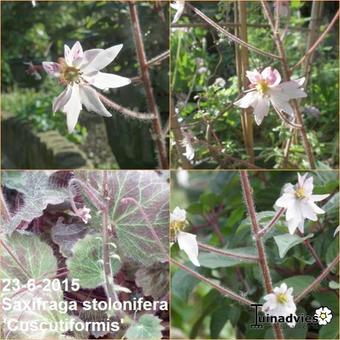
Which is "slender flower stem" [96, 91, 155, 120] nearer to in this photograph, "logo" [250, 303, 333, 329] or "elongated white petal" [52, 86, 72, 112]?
"elongated white petal" [52, 86, 72, 112]

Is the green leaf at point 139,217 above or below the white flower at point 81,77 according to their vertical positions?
below

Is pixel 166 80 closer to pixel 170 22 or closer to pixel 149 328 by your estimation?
pixel 170 22

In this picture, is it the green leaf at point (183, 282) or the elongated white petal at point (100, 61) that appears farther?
the green leaf at point (183, 282)

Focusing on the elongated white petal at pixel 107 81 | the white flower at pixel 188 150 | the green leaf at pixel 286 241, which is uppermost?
the elongated white petal at pixel 107 81

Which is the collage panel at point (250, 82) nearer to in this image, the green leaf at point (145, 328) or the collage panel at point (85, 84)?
the collage panel at point (85, 84)

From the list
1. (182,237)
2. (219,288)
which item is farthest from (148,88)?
(219,288)

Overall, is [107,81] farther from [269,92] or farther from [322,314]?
[322,314]

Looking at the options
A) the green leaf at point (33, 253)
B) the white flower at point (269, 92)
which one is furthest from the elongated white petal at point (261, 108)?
the green leaf at point (33, 253)
